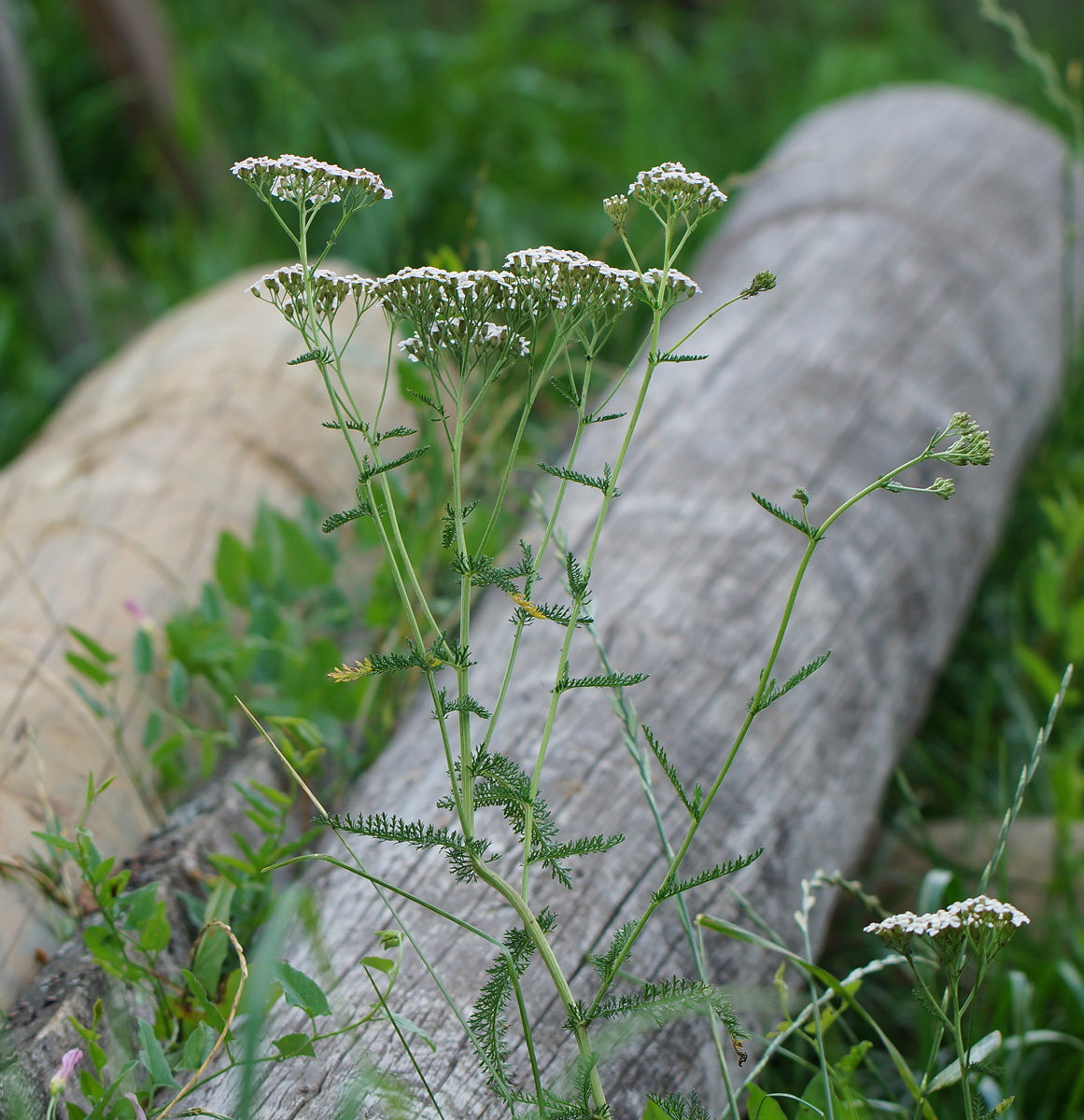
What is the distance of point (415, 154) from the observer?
4.06 metres

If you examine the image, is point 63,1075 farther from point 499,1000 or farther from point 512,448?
point 512,448

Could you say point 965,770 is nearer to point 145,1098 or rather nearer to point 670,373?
point 670,373

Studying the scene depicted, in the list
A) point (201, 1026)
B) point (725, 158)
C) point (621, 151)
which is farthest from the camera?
point (725, 158)

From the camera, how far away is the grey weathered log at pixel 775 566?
1220 mm

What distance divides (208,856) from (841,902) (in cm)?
122

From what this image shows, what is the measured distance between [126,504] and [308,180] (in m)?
1.45

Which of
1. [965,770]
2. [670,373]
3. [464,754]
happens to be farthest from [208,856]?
[965,770]

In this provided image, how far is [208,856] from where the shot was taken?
135 cm

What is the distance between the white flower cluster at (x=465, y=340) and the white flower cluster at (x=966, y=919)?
1.90 feet

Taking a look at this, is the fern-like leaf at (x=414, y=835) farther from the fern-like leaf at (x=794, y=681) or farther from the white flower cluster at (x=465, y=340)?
the white flower cluster at (x=465, y=340)

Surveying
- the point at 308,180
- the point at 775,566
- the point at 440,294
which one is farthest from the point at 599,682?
the point at 775,566

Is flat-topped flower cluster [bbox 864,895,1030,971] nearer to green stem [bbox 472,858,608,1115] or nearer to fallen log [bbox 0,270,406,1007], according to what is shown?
green stem [bbox 472,858,608,1115]

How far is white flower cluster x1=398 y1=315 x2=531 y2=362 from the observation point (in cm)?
86

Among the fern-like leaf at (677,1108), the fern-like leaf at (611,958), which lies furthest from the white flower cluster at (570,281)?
the fern-like leaf at (677,1108)
